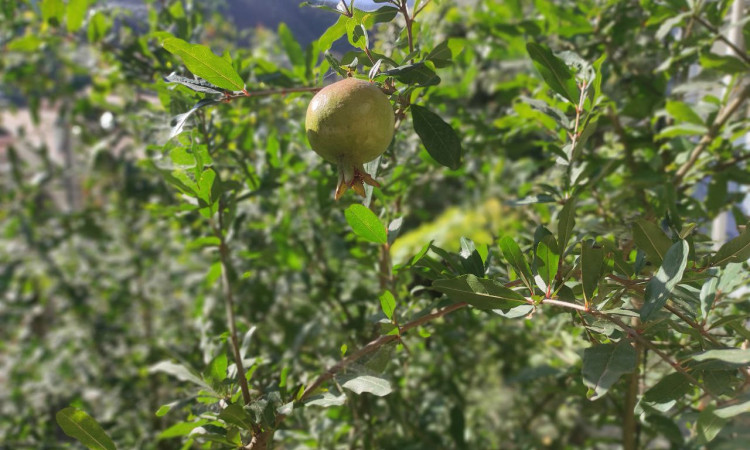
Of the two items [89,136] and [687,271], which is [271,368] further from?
[89,136]

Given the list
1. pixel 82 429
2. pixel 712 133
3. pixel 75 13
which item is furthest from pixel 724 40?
pixel 75 13

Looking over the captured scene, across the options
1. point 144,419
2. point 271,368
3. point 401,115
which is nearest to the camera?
point 401,115

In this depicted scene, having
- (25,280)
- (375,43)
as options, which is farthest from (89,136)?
(375,43)

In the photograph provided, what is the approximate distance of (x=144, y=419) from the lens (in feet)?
5.64

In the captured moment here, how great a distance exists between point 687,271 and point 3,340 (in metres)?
2.78

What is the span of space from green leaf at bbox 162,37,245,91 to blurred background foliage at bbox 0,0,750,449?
9cm

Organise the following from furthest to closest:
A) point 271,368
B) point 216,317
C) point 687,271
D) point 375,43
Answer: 1. point 216,317
2. point 375,43
3. point 271,368
4. point 687,271

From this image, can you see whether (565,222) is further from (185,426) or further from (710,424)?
(185,426)

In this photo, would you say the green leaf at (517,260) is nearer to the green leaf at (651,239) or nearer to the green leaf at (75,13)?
the green leaf at (651,239)

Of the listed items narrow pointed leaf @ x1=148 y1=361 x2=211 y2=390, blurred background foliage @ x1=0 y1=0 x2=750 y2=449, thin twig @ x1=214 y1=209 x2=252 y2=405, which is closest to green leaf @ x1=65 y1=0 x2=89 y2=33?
blurred background foliage @ x1=0 y1=0 x2=750 y2=449

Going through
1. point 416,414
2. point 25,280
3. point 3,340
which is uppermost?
point 416,414

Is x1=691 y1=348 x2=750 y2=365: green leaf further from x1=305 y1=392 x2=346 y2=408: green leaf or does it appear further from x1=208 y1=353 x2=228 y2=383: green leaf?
x1=208 y1=353 x2=228 y2=383: green leaf

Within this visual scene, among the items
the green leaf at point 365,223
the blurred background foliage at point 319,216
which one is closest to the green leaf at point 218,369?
the blurred background foliage at point 319,216

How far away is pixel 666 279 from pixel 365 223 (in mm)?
293
